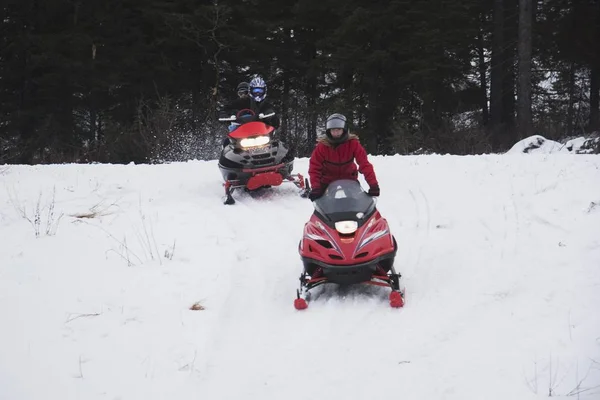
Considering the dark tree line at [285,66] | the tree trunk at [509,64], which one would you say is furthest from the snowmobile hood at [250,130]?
the tree trunk at [509,64]

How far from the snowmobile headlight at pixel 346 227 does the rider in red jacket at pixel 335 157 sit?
1.06 m

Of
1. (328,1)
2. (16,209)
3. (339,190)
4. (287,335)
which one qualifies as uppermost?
(328,1)

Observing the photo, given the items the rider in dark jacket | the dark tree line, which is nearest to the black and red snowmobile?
the rider in dark jacket

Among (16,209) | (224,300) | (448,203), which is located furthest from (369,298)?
(16,209)

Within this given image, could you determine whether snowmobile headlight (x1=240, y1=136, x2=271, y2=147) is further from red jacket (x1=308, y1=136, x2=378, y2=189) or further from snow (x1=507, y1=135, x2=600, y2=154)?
snow (x1=507, y1=135, x2=600, y2=154)

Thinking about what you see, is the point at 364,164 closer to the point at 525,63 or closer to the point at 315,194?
the point at 315,194

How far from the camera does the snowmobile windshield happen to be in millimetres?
5373

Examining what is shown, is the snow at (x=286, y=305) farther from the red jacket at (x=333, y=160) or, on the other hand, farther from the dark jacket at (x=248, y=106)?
the dark jacket at (x=248, y=106)

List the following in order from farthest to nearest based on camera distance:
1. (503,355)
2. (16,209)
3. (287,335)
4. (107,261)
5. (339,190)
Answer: (16,209) < (107,261) < (339,190) < (287,335) < (503,355)

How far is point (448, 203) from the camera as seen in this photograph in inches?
339

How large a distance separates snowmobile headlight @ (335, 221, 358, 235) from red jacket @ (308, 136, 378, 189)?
1.13 meters

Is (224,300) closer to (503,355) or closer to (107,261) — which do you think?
(107,261)

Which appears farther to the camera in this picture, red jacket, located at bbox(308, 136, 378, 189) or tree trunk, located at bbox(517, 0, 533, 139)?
tree trunk, located at bbox(517, 0, 533, 139)

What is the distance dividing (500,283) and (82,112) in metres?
24.5
